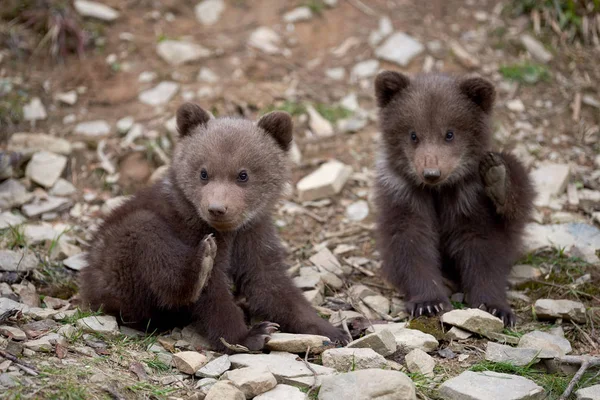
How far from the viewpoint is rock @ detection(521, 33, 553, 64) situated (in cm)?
1073

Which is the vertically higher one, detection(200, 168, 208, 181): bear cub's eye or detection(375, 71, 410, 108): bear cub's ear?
detection(375, 71, 410, 108): bear cub's ear

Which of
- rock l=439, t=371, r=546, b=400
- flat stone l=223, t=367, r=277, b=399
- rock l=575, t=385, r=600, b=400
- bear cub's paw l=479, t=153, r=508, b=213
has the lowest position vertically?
flat stone l=223, t=367, r=277, b=399

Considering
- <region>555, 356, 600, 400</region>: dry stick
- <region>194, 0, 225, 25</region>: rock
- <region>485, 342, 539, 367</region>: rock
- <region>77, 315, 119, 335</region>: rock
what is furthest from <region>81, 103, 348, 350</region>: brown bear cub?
<region>194, 0, 225, 25</region>: rock

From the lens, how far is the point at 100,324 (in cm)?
580

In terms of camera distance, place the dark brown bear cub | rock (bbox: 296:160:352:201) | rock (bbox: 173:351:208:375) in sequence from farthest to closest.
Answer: rock (bbox: 296:160:352:201)
the dark brown bear cub
rock (bbox: 173:351:208:375)

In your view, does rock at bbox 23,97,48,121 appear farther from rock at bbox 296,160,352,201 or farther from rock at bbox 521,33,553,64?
rock at bbox 521,33,553,64

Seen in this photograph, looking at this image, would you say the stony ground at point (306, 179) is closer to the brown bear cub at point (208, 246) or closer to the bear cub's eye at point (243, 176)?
the brown bear cub at point (208, 246)

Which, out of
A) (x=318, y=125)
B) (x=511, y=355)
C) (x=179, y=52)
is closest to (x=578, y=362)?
(x=511, y=355)

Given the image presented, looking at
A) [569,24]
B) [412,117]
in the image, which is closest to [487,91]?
[412,117]

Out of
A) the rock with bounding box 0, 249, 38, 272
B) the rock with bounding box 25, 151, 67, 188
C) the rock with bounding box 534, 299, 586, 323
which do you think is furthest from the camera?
the rock with bounding box 25, 151, 67, 188

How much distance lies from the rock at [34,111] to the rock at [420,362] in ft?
20.0

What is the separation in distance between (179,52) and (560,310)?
20.9 feet

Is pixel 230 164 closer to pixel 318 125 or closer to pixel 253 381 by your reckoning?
pixel 253 381

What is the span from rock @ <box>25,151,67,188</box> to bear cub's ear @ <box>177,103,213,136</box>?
281 cm
